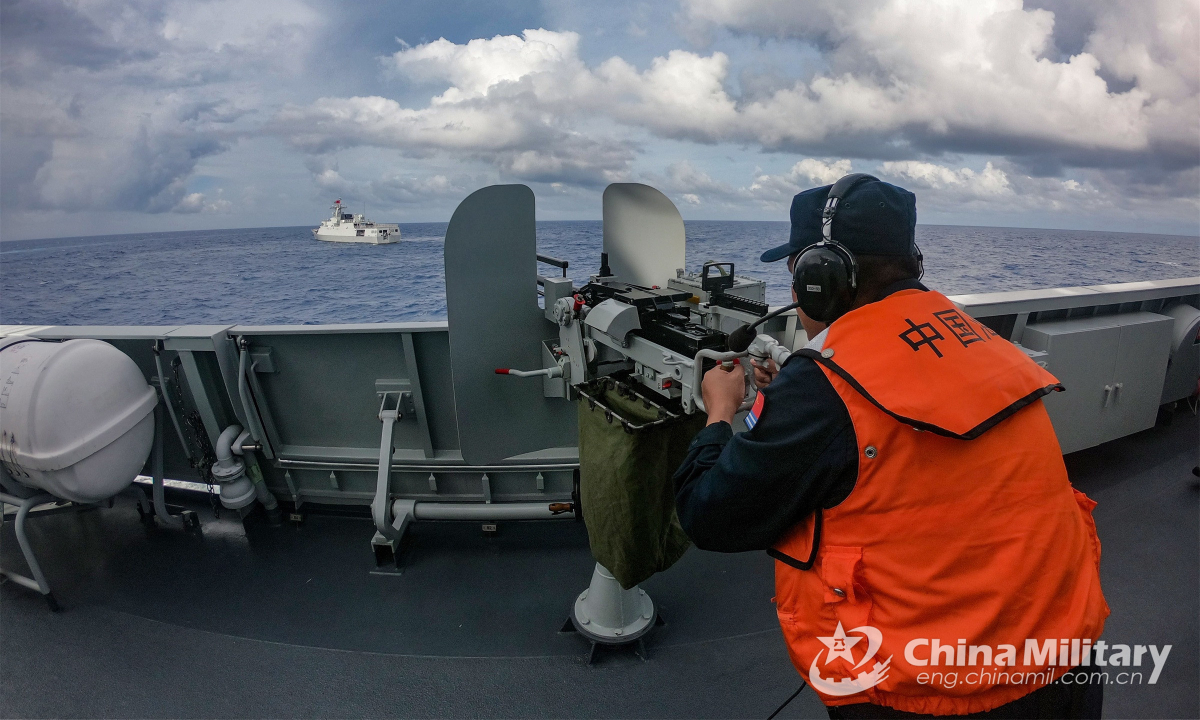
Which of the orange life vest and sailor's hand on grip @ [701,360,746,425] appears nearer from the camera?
the orange life vest

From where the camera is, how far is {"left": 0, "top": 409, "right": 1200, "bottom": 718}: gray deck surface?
83.1 inches

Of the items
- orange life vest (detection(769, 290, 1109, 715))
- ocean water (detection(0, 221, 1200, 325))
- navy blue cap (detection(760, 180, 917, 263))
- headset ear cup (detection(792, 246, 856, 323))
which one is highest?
navy blue cap (detection(760, 180, 917, 263))

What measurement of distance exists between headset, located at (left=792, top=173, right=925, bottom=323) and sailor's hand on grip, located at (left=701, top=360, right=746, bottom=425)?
255mm

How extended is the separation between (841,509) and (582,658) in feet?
5.73

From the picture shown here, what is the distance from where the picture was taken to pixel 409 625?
8.18 feet

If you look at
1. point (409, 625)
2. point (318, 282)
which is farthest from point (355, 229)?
point (409, 625)

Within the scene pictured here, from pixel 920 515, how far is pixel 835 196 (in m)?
0.60

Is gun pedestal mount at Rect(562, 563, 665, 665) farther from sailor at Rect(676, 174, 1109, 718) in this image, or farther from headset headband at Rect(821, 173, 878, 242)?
headset headband at Rect(821, 173, 878, 242)

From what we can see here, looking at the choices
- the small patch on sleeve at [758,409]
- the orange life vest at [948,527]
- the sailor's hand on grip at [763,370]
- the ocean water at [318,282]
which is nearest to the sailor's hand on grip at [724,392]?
the sailor's hand on grip at [763,370]

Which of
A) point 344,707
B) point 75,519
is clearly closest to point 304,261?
point 75,519

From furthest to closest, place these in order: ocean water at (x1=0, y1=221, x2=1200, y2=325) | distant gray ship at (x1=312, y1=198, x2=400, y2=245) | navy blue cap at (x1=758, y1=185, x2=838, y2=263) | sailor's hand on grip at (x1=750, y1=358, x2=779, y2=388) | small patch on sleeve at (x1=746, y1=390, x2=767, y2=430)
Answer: distant gray ship at (x1=312, y1=198, x2=400, y2=245)
ocean water at (x1=0, y1=221, x2=1200, y2=325)
sailor's hand on grip at (x1=750, y1=358, x2=779, y2=388)
navy blue cap at (x1=758, y1=185, x2=838, y2=263)
small patch on sleeve at (x1=746, y1=390, x2=767, y2=430)

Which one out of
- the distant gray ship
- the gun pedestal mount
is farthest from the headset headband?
the distant gray ship

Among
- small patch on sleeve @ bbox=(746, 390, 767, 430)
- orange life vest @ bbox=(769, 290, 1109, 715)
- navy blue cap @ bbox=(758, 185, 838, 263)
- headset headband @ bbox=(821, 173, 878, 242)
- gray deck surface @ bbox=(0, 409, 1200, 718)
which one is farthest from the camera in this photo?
gray deck surface @ bbox=(0, 409, 1200, 718)

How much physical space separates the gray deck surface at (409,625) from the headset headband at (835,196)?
67.8 inches
